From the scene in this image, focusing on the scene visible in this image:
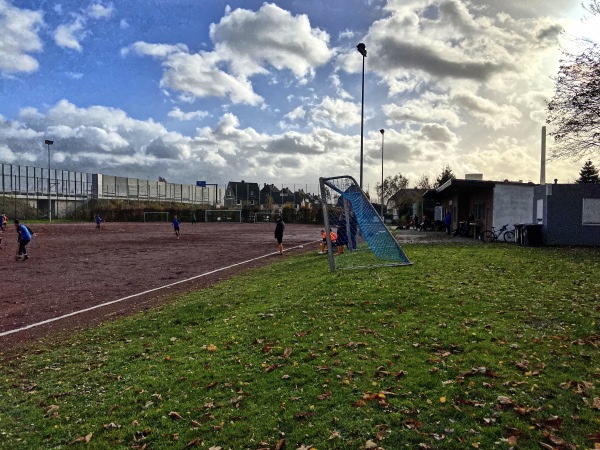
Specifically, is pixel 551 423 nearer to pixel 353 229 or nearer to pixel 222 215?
pixel 353 229

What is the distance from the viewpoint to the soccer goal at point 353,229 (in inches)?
552

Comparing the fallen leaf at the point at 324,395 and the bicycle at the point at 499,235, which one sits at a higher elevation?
the bicycle at the point at 499,235

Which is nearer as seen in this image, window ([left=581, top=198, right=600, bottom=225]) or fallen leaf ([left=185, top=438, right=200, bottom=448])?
fallen leaf ([left=185, top=438, right=200, bottom=448])

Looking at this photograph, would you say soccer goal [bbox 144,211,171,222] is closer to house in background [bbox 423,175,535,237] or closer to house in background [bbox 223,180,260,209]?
house in background [bbox 223,180,260,209]

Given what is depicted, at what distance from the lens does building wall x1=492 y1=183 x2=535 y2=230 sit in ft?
79.7

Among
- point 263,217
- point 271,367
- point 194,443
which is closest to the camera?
point 194,443

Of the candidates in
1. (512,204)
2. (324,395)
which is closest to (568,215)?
(512,204)

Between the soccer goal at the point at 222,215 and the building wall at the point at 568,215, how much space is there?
185 ft

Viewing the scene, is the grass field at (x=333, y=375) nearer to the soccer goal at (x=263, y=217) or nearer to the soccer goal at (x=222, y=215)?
the soccer goal at (x=263, y=217)

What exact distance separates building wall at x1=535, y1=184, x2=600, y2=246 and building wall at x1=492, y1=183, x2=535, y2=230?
11.3 feet

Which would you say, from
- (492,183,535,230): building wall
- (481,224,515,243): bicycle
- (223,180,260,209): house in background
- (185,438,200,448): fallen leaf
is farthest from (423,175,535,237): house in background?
(223,180,260,209): house in background

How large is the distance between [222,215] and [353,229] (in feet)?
187

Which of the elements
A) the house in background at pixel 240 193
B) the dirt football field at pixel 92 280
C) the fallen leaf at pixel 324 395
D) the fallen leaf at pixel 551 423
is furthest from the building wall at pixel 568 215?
the house in background at pixel 240 193

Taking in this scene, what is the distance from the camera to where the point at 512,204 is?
80.0ft
